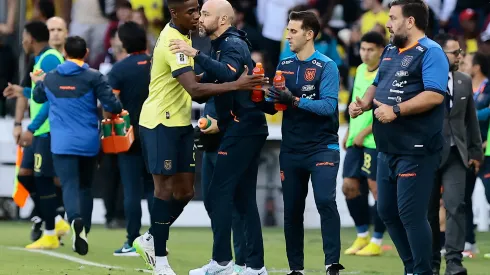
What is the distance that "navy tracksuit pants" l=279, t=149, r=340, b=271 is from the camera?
934cm

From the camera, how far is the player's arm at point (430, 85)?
27.8 feet

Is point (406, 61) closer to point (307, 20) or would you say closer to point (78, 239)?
point (307, 20)

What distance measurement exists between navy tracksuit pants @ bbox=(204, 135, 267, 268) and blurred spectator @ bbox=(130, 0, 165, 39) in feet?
27.6

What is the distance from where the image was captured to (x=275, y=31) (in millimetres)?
17562

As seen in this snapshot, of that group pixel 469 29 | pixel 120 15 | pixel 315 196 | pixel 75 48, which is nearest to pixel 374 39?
pixel 75 48

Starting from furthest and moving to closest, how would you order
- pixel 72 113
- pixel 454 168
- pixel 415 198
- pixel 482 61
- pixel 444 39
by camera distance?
pixel 482 61 → pixel 72 113 → pixel 444 39 → pixel 454 168 → pixel 415 198

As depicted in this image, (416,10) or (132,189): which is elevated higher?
(416,10)

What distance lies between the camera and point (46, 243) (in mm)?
12531

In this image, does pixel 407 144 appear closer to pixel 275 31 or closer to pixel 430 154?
pixel 430 154

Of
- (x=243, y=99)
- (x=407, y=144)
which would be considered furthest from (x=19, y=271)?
(x=407, y=144)

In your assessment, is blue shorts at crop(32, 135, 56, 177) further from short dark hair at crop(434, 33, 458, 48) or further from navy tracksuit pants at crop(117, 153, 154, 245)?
short dark hair at crop(434, 33, 458, 48)

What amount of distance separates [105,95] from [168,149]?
7.75 ft

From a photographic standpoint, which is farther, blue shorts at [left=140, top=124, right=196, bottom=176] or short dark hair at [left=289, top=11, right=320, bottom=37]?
short dark hair at [left=289, top=11, right=320, bottom=37]

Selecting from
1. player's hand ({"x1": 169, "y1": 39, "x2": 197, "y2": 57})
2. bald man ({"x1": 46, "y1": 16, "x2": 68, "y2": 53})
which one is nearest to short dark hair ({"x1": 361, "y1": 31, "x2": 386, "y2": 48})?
bald man ({"x1": 46, "y1": 16, "x2": 68, "y2": 53})
